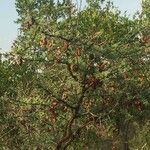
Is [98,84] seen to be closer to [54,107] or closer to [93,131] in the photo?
[54,107]

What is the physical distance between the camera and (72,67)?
22.2 m

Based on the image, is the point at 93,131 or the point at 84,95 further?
the point at 93,131

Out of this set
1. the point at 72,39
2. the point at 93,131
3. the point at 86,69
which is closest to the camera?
the point at 72,39

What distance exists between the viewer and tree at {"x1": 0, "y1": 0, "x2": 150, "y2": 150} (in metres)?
20.6

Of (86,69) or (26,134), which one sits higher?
(86,69)

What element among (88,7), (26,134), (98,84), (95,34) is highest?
(88,7)

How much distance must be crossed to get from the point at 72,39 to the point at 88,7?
5510mm

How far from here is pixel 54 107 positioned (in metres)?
23.8

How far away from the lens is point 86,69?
21.6 metres

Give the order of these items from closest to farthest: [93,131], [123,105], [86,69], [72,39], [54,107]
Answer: [72,39] → [86,69] → [54,107] → [123,105] → [93,131]

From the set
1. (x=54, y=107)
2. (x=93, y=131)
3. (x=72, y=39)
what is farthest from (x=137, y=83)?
(x=93, y=131)

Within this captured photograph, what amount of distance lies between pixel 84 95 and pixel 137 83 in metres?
3.30

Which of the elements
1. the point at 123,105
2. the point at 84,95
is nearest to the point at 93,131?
the point at 123,105

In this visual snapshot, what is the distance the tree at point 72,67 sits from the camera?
67.5 ft
